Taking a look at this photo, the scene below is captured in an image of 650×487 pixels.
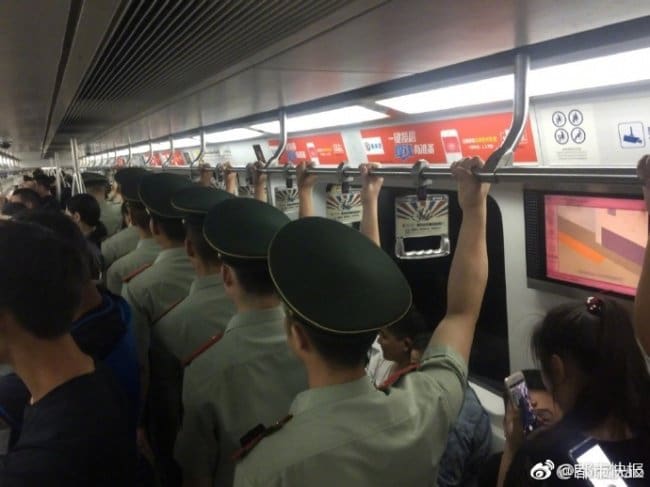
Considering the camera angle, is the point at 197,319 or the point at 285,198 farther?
the point at 285,198

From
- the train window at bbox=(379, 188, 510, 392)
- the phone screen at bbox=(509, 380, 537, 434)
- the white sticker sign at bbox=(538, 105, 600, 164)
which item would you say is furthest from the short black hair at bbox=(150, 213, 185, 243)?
the train window at bbox=(379, 188, 510, 392)

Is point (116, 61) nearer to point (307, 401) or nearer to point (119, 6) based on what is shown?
point (119, 6)

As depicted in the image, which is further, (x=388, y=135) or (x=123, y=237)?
(x=388, y=135)

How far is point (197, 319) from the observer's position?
223cm

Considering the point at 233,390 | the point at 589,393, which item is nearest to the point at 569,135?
the point at 589,393

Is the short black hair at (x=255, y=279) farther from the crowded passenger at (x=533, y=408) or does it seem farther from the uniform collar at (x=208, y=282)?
the crowded passenger at (x=533, y=408)

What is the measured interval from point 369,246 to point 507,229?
3148 millimetres

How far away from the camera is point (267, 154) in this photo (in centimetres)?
744

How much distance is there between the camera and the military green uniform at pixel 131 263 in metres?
3.56

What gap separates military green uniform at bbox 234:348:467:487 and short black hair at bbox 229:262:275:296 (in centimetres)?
61

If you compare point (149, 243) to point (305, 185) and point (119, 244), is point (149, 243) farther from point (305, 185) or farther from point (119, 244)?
point (305, 185)

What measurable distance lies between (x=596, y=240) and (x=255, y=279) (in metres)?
2.65

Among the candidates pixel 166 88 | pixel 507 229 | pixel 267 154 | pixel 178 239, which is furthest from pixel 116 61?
pixel 267 154

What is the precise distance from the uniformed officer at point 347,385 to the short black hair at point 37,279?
0.55 m
